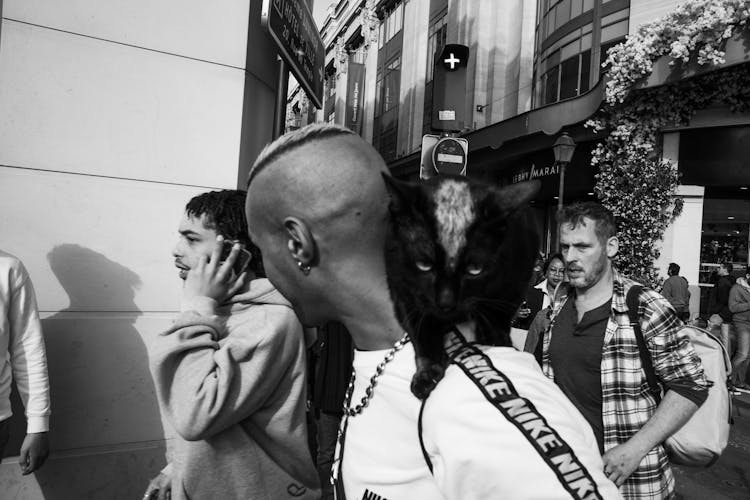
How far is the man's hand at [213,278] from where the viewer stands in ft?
A: 5.34

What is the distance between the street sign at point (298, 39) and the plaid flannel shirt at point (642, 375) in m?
2.28

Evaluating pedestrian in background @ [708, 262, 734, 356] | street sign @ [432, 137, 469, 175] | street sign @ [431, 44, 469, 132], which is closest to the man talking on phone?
street sign @ [432, 137, 469, 175]

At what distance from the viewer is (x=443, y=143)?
202 inches

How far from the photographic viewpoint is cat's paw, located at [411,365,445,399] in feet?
2.49

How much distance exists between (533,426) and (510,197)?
493mm

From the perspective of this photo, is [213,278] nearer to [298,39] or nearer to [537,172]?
[298,39]

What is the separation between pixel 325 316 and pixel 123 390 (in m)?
2.79

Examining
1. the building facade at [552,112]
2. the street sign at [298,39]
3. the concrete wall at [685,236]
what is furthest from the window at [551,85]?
the street sign at [298,39]

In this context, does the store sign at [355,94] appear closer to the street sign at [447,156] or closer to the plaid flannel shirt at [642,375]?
the street sign at [447,156]

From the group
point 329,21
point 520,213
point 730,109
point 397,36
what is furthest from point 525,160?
point 329,21

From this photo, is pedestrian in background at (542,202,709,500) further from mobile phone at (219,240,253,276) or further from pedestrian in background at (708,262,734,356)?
pedestrian in background at (708,262,734,356)

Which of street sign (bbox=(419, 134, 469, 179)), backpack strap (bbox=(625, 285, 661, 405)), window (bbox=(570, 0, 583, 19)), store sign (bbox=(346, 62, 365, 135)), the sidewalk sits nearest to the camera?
backpack strap (bbox=(625, 285, 661, 405))

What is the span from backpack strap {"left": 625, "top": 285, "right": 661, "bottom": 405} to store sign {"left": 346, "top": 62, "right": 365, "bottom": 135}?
2673cm

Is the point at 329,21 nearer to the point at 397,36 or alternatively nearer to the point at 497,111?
the point at 397,36
